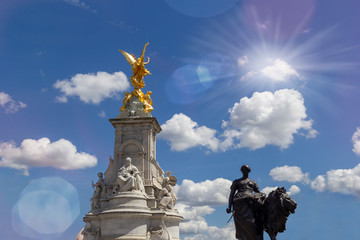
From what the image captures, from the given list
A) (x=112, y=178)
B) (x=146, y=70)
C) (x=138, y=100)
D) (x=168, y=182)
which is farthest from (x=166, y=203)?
(x=146, y=70)

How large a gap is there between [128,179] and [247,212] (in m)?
13.9

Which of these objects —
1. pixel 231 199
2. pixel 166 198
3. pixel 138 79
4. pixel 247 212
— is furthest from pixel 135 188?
pixel 247 212

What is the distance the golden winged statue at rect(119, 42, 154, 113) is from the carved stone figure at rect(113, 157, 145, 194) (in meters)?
4.89

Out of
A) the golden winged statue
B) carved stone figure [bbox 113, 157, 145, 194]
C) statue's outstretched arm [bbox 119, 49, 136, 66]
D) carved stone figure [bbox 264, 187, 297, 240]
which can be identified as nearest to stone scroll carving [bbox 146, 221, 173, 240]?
carved stone figure [bbox 113, 157, 145, 194]

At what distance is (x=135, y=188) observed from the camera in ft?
71.6

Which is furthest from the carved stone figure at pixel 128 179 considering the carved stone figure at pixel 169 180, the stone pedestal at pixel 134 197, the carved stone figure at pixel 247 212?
the carved stone figure at pixel 247 212

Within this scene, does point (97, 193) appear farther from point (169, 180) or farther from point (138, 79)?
point (138, 79)

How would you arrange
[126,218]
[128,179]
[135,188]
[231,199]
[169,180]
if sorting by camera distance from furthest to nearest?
[169,180] → [135,188] → [128,179] → [126,218] → [231,199]

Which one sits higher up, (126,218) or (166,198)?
(166,198)

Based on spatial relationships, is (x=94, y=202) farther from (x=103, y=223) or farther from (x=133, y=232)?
(x=133, y=232)

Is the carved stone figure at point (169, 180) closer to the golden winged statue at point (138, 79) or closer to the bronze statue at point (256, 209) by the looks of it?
the golden winged statue at point (138, 79)

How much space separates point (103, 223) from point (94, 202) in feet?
5.97

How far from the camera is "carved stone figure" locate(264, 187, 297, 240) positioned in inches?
319

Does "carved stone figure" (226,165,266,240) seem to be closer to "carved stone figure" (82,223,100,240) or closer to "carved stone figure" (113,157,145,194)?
"carved stone figure" (113,157,145,194)
